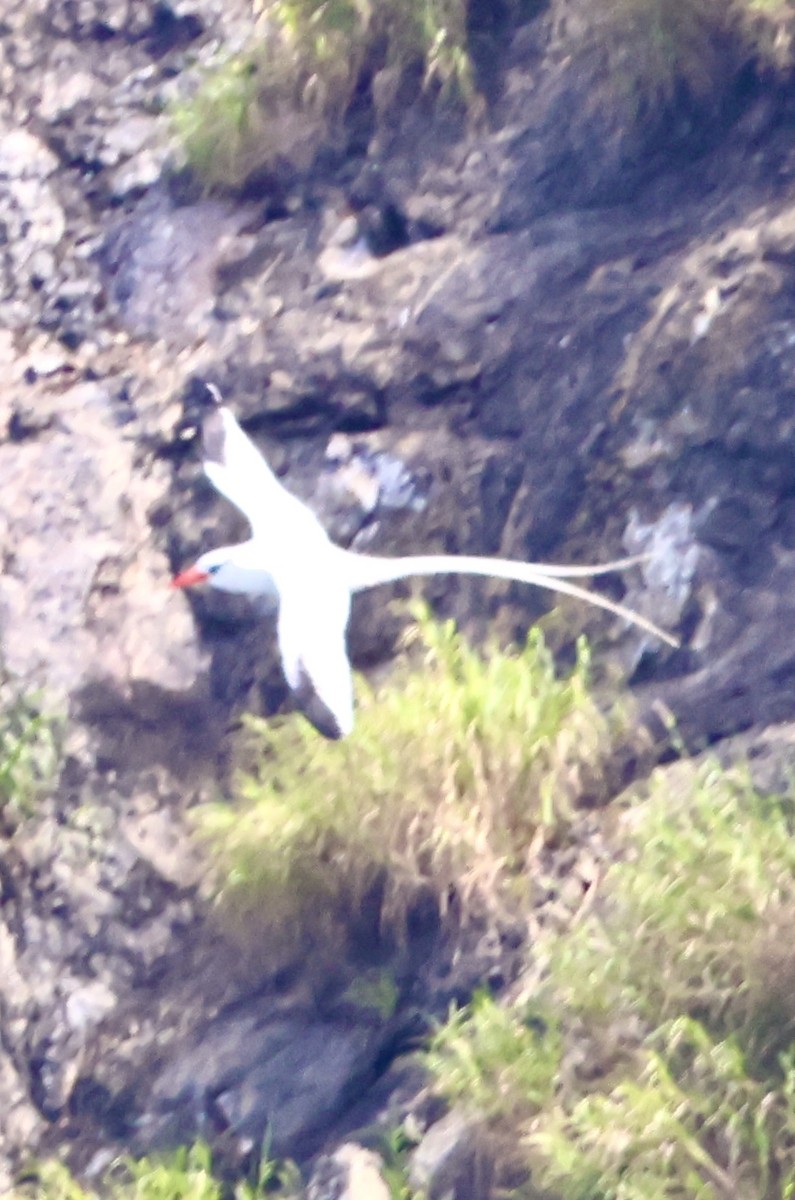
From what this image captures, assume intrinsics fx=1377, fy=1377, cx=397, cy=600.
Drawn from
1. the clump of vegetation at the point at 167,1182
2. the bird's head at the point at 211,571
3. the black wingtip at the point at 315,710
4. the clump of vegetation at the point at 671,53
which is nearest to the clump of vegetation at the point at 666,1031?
the clump of vegetation at the point at 167,1182

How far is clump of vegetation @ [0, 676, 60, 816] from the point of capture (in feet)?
12.7

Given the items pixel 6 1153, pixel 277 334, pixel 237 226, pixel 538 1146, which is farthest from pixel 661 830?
pixel 237 226

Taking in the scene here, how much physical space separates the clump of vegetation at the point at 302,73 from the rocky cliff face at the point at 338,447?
0.13m

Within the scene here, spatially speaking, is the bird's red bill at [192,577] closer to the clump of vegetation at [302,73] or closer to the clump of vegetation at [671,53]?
the clump of vegetation at [302,73]

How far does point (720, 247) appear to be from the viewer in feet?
12.7

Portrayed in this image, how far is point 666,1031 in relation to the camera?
9.39 feet

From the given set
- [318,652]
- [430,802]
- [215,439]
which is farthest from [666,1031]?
[215,439]

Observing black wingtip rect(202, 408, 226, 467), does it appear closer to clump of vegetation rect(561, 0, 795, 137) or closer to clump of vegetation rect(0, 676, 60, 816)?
clump of vegetation rect(0, 676, 60, 816)

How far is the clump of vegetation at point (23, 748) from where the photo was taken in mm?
3869

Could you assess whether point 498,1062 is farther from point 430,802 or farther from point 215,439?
point 215,439

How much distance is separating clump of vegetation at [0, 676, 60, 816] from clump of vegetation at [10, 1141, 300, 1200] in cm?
99

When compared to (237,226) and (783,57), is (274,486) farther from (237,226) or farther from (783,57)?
(783,57)

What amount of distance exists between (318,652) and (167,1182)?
4.24ft

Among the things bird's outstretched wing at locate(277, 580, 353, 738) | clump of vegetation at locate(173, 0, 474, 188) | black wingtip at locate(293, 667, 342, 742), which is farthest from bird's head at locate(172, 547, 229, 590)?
clump of vegetation at locate(173, 0, 474, 188)
